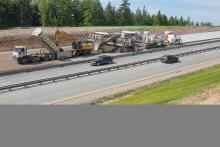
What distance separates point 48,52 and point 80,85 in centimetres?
2141

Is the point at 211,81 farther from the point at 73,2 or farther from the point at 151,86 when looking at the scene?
the point at 73,2

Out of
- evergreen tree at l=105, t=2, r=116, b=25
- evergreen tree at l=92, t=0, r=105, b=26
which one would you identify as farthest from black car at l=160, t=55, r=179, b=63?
evergreen tree at l=105, t=2, r=116, b=25

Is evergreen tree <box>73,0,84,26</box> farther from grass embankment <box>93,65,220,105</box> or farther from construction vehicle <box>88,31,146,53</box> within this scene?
grass embankment <box>93,65,220,105</box>

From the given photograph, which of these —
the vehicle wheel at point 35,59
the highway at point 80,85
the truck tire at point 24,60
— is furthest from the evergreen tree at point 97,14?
the highway at point 80,85

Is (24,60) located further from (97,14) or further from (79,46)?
(97,14)

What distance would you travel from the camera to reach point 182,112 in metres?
22.1

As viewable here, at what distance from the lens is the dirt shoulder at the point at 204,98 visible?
94.2 ft

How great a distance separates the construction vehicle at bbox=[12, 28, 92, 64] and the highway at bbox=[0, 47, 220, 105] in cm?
1186

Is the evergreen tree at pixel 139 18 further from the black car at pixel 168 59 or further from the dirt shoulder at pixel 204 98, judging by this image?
the dirt shoulder at pixel 204 98

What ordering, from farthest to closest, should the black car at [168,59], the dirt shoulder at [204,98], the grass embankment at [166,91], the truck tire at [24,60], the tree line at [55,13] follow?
the tree line at [55,13], the black car at [168,59], the truck tire at [24,60], the grass embankment at [166,91], the dirt shoulder at [204,98]

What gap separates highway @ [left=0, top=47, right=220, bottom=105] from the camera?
36.3m

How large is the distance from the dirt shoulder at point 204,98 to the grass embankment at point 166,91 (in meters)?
0.86

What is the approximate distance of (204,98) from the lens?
98.8 feet

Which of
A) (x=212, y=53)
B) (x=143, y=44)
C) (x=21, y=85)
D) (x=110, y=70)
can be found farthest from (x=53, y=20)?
(x=21, y=85)
